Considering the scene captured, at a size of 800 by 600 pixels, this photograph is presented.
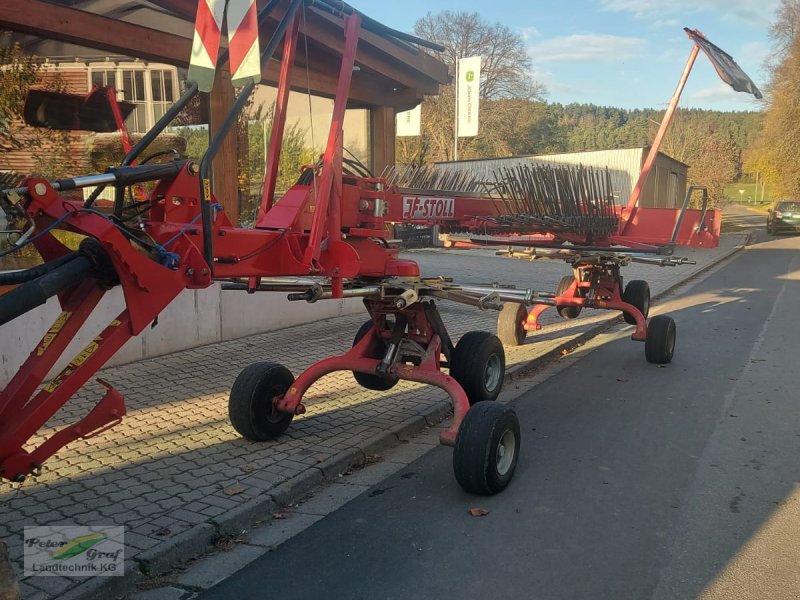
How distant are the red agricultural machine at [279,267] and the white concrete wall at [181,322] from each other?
1.70 metres

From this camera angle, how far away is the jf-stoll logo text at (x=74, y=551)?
3.13 m

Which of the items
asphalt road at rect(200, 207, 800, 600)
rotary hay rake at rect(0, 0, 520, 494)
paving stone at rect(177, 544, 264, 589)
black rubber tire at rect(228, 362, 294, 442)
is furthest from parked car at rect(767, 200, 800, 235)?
paving stone at rect(177, 544, 264, 589)

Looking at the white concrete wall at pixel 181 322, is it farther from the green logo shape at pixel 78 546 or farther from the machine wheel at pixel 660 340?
the machine wheel at pixel 660 340

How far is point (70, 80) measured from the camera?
6.55 metres

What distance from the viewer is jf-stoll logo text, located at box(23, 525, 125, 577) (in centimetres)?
313

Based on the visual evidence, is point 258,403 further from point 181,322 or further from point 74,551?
point 181,322

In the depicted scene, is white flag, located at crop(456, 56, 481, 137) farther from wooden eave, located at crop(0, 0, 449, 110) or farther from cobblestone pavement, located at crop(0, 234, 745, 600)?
cobblestone pavement, located at crop(0, 234, 745, 600)

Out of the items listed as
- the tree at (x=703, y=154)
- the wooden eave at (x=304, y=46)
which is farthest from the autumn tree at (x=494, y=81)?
the wooden eave at (x=304, y=46)

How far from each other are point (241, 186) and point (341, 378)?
Answer: 120 inches

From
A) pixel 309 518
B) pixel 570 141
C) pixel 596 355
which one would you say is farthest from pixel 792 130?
pixel 309 518

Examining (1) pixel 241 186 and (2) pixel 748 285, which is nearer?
(1) pixel 241 186

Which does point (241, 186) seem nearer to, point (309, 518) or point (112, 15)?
point (112, 15)

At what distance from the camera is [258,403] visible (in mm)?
4812

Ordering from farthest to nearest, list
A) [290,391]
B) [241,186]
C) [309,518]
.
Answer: [241,186] → [290,391] → [309,518]
